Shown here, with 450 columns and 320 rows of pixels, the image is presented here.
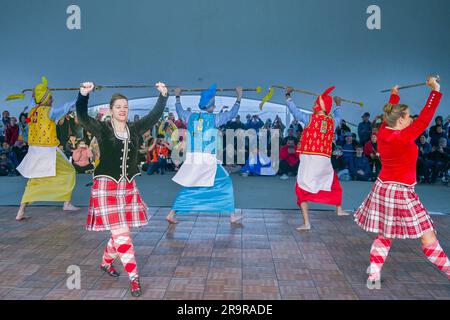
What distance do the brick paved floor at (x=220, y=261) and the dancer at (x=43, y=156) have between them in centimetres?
30

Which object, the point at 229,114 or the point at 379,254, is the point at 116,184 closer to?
the point at 379,254

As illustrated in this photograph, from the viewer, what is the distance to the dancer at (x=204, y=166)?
482 cm

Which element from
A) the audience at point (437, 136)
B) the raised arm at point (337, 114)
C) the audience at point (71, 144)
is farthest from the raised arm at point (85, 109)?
the audience at point (437, 136)

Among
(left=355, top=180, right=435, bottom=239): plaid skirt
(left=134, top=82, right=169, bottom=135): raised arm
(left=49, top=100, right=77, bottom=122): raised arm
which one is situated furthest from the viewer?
(left=49, top=100, right=77, bottom=122): raised arm

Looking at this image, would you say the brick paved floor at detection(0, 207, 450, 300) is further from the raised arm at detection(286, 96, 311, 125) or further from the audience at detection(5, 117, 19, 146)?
the audience at detection(5, 117, 19, 146)

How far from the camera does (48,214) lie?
5434 mm

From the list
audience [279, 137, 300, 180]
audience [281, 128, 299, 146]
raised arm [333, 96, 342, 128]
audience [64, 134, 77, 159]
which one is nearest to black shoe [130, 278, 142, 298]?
raised arm [333, 96, 342, 128]

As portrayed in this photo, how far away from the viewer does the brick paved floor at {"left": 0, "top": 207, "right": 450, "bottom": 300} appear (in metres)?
2.98

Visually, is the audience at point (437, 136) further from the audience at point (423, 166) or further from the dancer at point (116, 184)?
the dancer at point (116, 184)

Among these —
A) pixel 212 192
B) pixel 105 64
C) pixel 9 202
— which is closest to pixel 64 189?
pixel 9 202

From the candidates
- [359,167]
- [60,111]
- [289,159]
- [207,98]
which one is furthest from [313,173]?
[289,159]

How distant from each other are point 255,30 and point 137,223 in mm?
9181

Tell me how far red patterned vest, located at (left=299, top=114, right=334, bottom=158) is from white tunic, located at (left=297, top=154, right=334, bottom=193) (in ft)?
0.23
